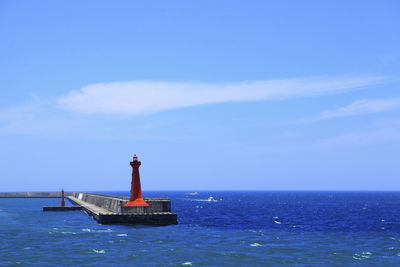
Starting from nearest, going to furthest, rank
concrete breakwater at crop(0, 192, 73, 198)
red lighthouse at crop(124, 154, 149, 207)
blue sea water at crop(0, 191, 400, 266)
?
blue sea water at crop(0, 191, 400, 266)
red lighthouse at crop(124, 154, 149, 207)
concrete breakwater at crop(0, 192, 73, 198)

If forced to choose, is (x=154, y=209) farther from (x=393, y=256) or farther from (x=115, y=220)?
(x=393, y=256)

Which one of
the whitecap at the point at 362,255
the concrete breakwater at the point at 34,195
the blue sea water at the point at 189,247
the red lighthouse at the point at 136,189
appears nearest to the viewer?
the blue sea water at the point at 189,247

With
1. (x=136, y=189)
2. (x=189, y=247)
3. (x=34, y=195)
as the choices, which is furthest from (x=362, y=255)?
(x=34, y=195)

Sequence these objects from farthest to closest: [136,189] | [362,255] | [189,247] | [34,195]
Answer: [34,195], [136,189], [189,247], [362,255]

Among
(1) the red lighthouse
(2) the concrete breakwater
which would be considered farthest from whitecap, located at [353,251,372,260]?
(2) the concrete breakwater

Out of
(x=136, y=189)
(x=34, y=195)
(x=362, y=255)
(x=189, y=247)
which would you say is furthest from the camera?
(x=34, y=195)

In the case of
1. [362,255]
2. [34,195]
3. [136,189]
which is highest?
[136,189]

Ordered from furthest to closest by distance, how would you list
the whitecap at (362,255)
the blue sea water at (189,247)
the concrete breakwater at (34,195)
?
the concrete breakwater at (34,195)
the whitecap at (362,255)
the blue sea water at (189,247)

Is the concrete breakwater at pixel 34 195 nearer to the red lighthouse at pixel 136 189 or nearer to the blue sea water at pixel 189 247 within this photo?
the red lighthouse at pixel 136 189

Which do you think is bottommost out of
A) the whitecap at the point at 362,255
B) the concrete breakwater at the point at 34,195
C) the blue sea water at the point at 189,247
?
the whitecap at the point at 362,255

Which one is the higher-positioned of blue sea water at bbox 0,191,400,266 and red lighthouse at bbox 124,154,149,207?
red lighthouse at bbox 124,154,149,207

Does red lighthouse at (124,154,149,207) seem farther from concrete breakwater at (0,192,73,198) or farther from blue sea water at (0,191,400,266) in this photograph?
concrete breakwater at (0,192,73,198)

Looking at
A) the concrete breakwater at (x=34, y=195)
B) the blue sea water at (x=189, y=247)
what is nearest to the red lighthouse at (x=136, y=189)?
the blue sea water at (x=189, y=247)

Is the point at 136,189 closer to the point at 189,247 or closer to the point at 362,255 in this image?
the point at 189,247
